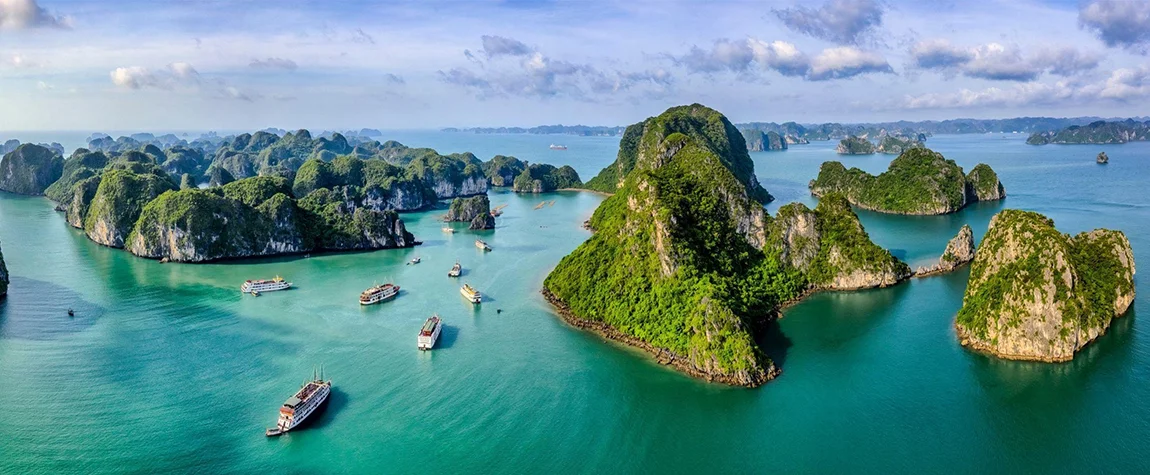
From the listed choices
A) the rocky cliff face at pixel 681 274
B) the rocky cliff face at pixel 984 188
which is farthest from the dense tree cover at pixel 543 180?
the rocky cliff face at pixel 984 188

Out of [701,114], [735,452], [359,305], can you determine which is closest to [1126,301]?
[735,452]

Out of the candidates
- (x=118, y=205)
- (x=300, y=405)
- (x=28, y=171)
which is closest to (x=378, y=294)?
(x=300, y=405)

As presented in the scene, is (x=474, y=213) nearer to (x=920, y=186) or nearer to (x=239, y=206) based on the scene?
(x=239, y=206)

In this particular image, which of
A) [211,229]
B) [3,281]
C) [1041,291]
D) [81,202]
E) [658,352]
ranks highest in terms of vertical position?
[81,202]

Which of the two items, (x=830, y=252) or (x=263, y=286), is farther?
(x=263, y=286)

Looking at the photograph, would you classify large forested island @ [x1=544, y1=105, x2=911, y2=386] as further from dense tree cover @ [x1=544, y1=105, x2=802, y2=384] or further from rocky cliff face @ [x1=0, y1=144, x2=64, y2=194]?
rocky cliff face @ [x1=0, y1=144, x2=64, y2=194]

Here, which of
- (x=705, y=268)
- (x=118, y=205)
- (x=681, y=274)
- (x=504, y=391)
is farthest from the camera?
(x=118, y=205)
